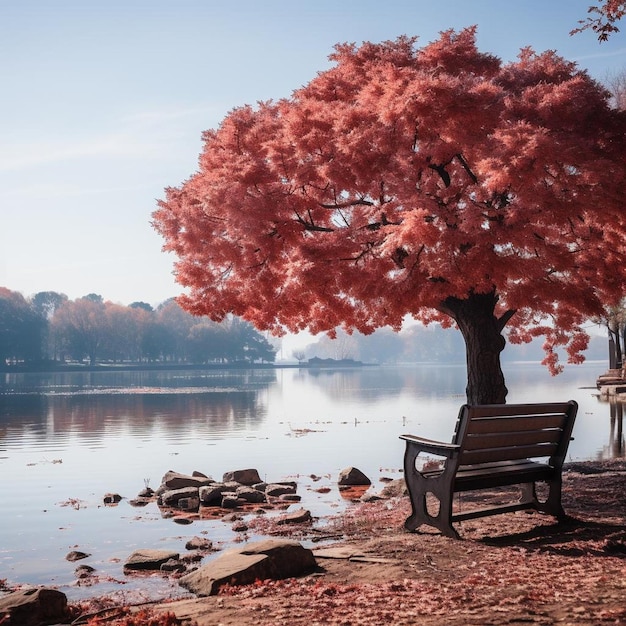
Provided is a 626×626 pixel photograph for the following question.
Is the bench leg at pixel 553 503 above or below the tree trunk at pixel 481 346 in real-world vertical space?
below

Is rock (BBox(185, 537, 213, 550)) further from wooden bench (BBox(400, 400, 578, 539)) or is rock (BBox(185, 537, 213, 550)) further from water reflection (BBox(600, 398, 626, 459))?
water reflection (BBox(600, 398, 626, 459))

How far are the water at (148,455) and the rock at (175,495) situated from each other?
2.00 feet

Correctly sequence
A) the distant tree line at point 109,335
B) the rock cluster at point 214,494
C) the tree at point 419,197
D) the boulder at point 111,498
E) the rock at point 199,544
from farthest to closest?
the distant tree line at point 109,335
the boulder at point 111,498
the rock cluster at point 214,494
the tree at point 419,197
the rock at point 199,544

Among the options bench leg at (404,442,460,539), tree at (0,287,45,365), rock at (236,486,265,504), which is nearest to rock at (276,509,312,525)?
rock at (236,486,265,504)

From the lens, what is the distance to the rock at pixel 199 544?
37.0ft

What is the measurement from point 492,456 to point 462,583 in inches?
99.0

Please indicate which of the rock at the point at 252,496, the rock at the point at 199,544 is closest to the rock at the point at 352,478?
the rock at the point at 252,496

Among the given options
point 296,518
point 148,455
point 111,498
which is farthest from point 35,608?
point 148,455

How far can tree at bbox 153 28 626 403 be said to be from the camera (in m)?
12.0

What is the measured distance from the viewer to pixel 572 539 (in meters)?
8.20

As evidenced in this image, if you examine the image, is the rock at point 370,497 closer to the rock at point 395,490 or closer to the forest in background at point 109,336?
the rock at point 395,490

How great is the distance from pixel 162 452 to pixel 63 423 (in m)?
12.8

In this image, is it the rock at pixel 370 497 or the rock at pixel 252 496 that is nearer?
the rock at pixel 370 497

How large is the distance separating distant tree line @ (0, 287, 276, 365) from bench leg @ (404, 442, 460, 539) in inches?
4872
